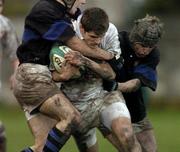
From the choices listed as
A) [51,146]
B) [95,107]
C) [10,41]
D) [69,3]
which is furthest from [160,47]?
[51,146]

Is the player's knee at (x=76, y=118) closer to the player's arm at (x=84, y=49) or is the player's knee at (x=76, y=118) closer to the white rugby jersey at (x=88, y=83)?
the white rugby jersey at (x=88, y=83)

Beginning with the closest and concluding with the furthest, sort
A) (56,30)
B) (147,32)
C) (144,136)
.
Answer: (56,30), (147,32), (144,136)

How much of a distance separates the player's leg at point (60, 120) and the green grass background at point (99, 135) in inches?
179

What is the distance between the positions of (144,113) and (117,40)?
1.20 m

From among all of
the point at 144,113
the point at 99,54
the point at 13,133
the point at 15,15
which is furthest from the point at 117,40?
the point at 15,15

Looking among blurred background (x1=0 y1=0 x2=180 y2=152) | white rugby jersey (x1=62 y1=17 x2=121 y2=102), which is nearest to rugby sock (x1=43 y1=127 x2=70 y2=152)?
white rugby jersey (x1=62 y1=17 x2=121 y2=102)

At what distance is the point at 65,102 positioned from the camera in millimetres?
10219

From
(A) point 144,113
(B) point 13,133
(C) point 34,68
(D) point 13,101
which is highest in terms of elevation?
(C) point 34,68

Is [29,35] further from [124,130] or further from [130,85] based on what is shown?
[124,130]

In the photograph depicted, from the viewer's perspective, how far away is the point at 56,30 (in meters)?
10.1

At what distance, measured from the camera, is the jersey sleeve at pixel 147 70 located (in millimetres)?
10789

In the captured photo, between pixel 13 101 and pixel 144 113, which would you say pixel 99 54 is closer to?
pixel 144 113

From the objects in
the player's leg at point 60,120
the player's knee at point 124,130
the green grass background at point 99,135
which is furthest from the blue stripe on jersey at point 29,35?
the green grass background at point 99,135

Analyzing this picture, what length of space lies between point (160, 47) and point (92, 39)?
59.3 feet
